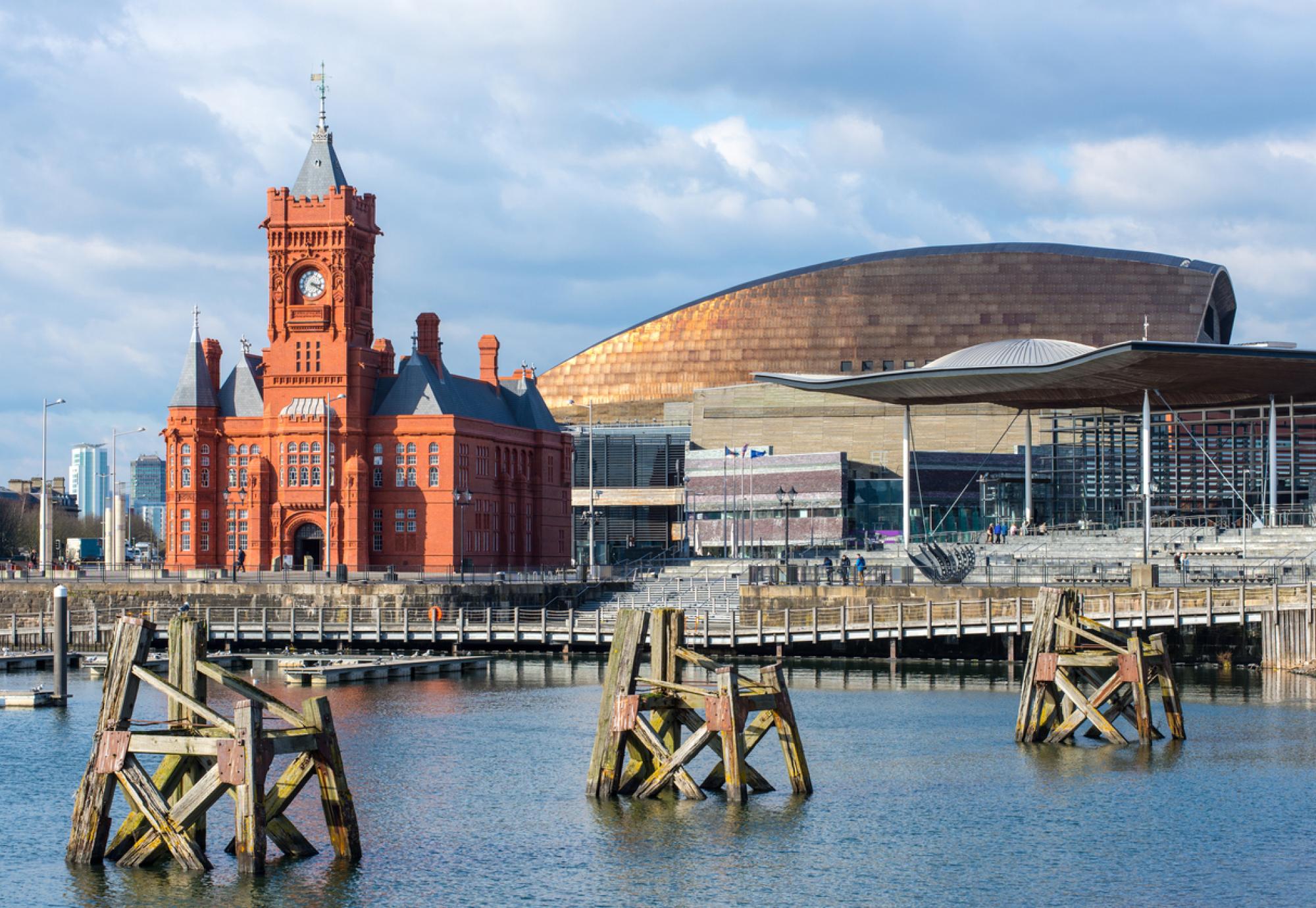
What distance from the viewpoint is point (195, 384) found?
97.7m

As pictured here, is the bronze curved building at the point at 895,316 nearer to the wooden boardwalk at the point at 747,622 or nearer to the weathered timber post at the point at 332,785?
the wooden boardwalk at the point at 747,622

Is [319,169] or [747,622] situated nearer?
[747,622]

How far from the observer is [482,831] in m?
35.6

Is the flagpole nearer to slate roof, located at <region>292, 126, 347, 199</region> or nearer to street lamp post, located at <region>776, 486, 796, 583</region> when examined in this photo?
street lamp post, located at <region>776, 486, 796, 583</region>

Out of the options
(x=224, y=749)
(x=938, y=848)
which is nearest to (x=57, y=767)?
(x=224, y=749)

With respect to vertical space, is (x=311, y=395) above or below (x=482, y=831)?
above

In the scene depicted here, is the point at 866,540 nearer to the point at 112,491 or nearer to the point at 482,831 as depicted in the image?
the point at 112,491

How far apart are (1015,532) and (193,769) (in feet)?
240

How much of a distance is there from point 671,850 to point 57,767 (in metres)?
18.4

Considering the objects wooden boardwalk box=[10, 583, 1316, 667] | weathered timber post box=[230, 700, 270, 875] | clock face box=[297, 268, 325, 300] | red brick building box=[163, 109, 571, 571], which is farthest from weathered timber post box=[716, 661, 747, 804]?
clock face box=[297, 268, 325, 300]

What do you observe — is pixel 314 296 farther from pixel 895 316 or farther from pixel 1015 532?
pixel 895 316

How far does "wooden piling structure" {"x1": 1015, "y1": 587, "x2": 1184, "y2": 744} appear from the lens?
45.1 meters

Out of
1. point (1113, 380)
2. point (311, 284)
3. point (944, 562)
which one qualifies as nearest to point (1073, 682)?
point (944, 562)

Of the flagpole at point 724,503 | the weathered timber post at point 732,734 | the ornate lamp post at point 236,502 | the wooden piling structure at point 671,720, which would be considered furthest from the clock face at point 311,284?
the weathered timber post at point 732,734
